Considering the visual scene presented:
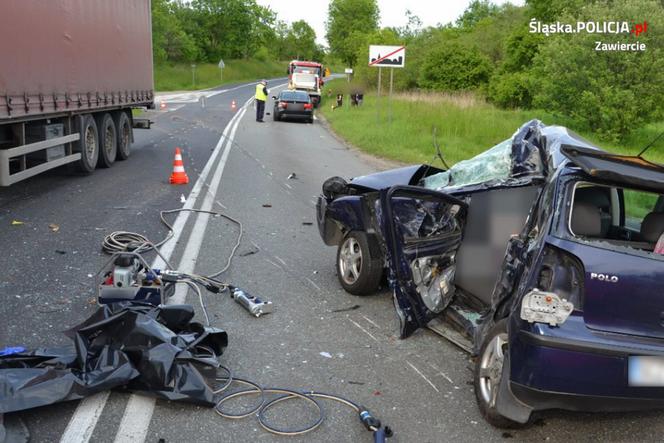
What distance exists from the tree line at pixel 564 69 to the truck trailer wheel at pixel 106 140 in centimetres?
1595

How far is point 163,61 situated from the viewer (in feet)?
236

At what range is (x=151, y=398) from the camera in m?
3.82

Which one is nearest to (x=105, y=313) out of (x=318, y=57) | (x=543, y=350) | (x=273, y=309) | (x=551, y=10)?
(x=273, y=309)

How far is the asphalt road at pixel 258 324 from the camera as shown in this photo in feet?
11.9

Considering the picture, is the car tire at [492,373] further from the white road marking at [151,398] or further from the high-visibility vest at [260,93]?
the high-visibility vest at [260,93]

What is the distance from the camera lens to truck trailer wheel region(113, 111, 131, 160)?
47.8 feet

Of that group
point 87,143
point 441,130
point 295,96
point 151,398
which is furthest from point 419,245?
point 295,96

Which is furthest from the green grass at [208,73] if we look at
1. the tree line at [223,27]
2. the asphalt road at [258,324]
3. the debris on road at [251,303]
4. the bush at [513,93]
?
the debris on road at [251,303]

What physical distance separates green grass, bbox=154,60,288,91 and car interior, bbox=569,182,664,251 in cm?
5937

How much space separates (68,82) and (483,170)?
8238 millimetres

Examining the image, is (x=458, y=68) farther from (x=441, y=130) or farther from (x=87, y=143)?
(x=87, y=143)

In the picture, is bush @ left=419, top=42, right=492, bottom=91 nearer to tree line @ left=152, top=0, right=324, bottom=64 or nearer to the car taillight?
the car taillight

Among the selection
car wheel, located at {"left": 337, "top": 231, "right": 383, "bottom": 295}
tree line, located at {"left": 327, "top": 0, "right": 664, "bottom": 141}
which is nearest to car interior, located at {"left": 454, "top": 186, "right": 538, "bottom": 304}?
car wheel, located at {"left": 337, "top": 231, "right": 383, "bottom": 295}

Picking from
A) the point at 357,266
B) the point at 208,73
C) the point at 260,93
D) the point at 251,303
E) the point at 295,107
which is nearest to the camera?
the point at 251,303
